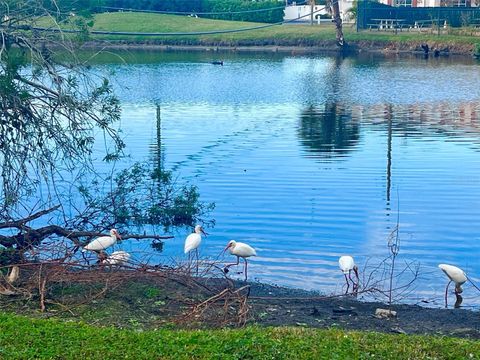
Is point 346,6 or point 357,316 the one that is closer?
point 357,316

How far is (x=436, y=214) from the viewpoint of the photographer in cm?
1747

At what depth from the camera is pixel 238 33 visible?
7000 cm

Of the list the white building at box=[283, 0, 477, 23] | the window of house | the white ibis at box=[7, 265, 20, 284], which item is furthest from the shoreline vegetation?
the white ibis at box=[7, 265, 20, 284]

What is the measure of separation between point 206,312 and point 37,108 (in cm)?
511

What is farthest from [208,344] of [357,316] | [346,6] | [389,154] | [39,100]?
[346,6]

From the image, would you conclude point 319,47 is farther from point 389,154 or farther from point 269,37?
point 389,154

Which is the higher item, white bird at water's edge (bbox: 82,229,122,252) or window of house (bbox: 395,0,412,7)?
window of house (bbox: 395,0,412,7)

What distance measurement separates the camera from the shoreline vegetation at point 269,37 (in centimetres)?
6266

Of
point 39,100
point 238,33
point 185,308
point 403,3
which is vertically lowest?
point 185,308

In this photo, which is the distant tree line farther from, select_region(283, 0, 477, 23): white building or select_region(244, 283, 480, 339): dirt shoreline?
select_region(244, 283, 480, 339): dirt shoreline

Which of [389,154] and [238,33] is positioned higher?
[238,33]

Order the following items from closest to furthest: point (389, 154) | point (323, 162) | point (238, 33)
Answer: point (323, 162)
point (389, 154)
point (238, 33)

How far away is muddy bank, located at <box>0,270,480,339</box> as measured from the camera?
9.59 metres

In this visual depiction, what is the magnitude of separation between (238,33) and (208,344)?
63.3 m
